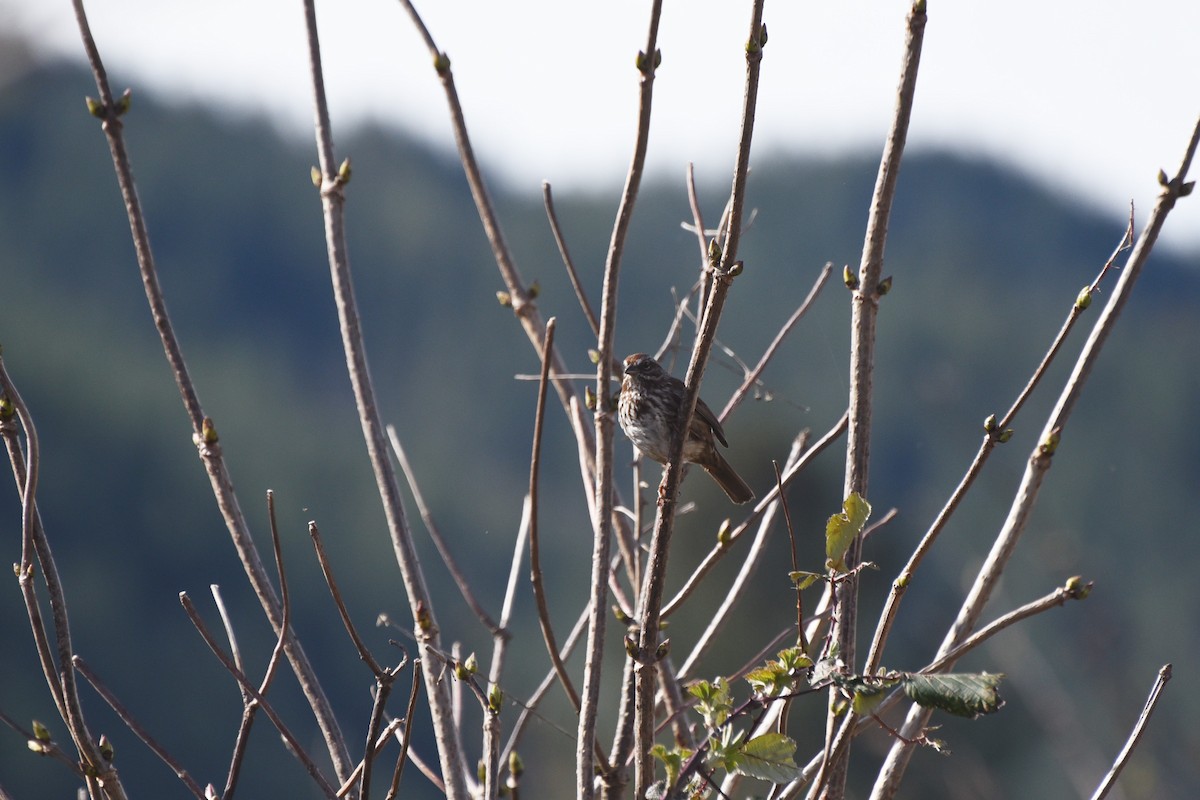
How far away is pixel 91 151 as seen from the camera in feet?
220

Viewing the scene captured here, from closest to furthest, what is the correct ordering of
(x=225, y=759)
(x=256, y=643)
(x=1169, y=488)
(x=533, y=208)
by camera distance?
(x=225, y=759), (x=256, y=643), (x=1169, y=488), (x=533, y=208)

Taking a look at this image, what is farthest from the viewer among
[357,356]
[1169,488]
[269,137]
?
[269,137]

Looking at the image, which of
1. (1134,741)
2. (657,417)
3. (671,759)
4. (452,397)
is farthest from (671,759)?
(452,397)

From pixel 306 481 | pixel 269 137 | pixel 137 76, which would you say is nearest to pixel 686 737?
pixel 306 481

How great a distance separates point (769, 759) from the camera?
224cm

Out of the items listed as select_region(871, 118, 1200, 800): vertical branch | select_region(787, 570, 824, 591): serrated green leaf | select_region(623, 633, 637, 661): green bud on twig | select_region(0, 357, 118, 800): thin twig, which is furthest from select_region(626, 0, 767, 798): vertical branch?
select_region(0, 357, 118, 800): thin twig

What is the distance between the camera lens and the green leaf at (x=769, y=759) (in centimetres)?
222

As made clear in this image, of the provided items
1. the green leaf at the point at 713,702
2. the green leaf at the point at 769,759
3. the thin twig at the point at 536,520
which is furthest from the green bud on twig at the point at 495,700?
the green leaf at the point at 769,759

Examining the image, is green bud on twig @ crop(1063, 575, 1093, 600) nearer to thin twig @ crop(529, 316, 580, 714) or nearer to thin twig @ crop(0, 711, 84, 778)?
thin twig @ crop(529, 316, 580, 714)

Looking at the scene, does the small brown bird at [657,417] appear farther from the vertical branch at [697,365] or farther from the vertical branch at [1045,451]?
the vertical branch at [697,365]

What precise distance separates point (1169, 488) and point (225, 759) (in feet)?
145

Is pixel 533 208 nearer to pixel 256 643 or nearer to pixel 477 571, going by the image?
pixel 477 571

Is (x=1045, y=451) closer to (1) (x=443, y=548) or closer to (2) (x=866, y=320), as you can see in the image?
(2) (x=866, y=320)

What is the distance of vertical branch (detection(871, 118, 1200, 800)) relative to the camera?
8.55ft
